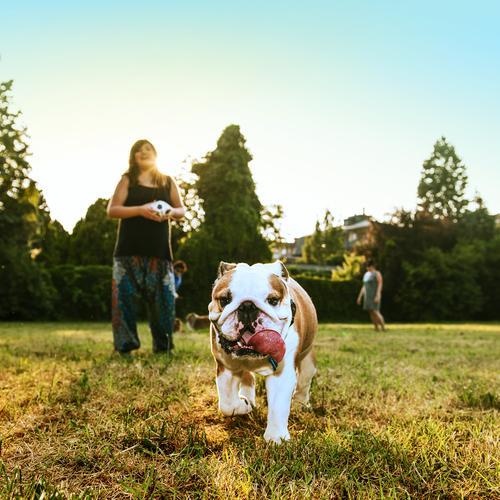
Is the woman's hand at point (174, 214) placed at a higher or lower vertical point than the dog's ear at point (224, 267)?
higher

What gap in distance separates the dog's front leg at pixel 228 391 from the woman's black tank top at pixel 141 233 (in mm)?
3113

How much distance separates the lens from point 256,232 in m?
31.4

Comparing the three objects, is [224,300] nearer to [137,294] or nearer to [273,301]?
[273,301]

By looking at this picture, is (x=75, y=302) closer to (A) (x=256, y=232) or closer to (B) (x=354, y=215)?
(A) (x=256, y=232)

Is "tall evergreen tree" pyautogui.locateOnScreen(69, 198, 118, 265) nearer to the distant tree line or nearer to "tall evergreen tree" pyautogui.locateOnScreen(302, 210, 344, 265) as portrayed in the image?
the distant tree line

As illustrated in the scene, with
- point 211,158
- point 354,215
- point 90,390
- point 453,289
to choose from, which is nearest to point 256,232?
point 211,158

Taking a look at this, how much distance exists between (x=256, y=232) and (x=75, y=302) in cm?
1342

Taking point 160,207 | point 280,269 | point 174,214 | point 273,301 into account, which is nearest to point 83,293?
point 174,214

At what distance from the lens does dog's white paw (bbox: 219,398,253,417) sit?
9.42ft

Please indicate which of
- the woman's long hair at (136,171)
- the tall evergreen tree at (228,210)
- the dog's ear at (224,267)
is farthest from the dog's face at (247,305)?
the tall evergreen tree at (228,210)

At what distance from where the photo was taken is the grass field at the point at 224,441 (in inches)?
76.4

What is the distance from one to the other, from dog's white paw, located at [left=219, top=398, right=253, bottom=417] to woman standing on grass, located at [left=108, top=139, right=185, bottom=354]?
280 centimetres

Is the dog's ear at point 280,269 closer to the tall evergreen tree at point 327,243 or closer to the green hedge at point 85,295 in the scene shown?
the green hedge at point 85,295

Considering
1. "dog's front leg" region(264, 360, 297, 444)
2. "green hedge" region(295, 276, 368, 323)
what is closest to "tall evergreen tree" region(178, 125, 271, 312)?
"green hedge" region(295, 276, 368, 323)
